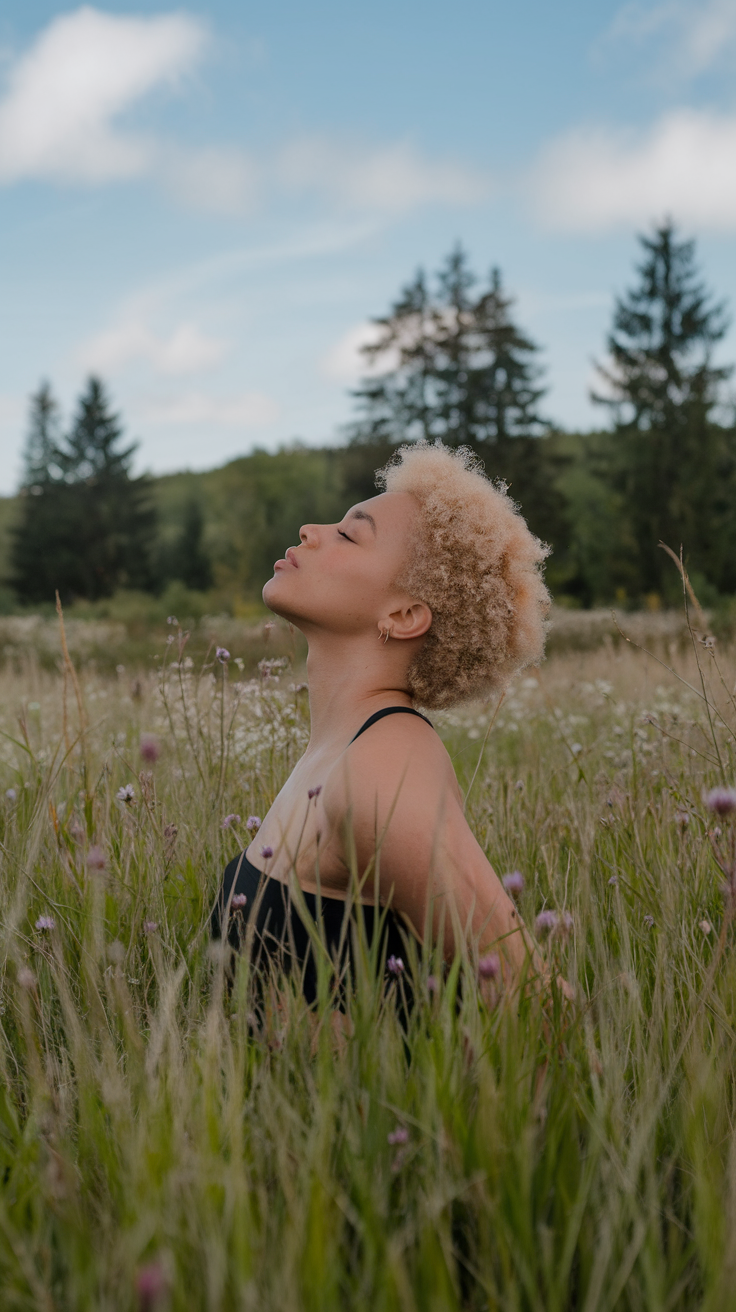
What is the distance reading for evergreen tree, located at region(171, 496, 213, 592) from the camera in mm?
64250

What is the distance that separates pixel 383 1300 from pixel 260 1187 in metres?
0.21

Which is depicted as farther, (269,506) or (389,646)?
(269,506)

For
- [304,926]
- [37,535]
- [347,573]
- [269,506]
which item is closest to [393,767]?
[304,926]

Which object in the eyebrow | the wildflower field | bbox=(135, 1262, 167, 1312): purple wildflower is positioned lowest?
the wildflower field

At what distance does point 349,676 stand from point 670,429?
42.3m

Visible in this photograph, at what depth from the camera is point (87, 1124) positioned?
138 centimetres

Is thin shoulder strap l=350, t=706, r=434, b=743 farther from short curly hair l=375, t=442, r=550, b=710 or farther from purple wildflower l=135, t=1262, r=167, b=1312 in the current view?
purple wildflower l=135, t=1262, r=167, b=1312

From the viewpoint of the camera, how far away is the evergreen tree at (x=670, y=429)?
129 ft

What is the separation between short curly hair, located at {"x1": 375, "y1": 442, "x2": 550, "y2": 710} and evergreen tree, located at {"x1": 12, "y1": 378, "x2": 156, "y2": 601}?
176 ft

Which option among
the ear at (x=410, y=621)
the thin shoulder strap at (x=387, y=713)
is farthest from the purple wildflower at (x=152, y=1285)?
the ear at (x=410, y=621)

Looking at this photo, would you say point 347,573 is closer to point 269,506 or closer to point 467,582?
point 467,582

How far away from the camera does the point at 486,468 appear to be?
Result: 45.9 m

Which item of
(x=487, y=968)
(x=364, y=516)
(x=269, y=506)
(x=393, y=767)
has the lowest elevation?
(x=487, y=968)

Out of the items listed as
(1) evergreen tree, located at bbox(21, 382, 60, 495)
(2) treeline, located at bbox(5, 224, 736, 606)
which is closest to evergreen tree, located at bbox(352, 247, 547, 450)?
A: (2) treeline, located at bbox(5, 224, 736, 606)
